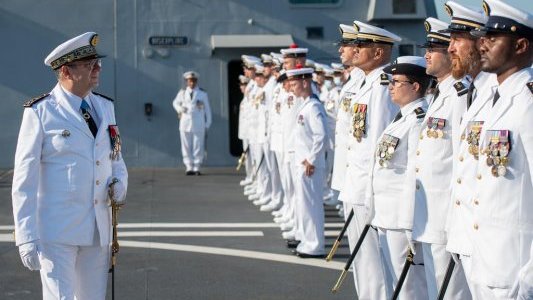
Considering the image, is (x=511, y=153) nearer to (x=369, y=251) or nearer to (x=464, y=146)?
(x=464, y=146)

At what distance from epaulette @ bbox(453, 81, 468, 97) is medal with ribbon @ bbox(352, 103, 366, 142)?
1832 millimetres

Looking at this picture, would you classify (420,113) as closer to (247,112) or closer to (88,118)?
(88,118)

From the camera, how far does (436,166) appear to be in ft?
A: 20.6

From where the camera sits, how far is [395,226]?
7043 mm

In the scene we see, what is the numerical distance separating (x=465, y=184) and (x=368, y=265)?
2801 mm

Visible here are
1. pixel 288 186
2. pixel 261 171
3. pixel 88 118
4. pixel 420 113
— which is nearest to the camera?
pixel 88 118

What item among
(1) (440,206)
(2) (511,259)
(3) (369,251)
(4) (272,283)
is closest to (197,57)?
(4) (272,283)

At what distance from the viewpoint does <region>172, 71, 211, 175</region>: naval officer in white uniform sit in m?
21.3

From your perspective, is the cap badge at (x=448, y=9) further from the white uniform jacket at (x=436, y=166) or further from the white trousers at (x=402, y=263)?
the white trousers at (x=402, y=263)

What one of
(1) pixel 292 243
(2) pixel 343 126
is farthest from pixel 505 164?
(1) pixel 292 243

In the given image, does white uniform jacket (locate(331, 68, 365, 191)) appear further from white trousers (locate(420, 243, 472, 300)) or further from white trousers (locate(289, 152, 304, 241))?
white trousers (locate(289, 152, 304, 241))

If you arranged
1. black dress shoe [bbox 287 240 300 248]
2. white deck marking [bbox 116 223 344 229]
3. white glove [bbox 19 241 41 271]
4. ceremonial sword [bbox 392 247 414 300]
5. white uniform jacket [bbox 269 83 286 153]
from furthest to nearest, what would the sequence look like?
white uniform jacket [bbox 269 83 286 153], white deck marking [bbox 116 223 344 229], black dress shoe [bbox 287 240 300 248], ceremonial sword [bbox 392 247 414 300], white glove [bbox 19 241 41 271]

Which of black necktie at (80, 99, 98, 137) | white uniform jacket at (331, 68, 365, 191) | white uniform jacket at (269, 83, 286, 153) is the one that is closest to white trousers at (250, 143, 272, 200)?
white uniform jacket at (269, 83, 286, 153)

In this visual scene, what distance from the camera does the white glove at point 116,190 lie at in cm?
639
